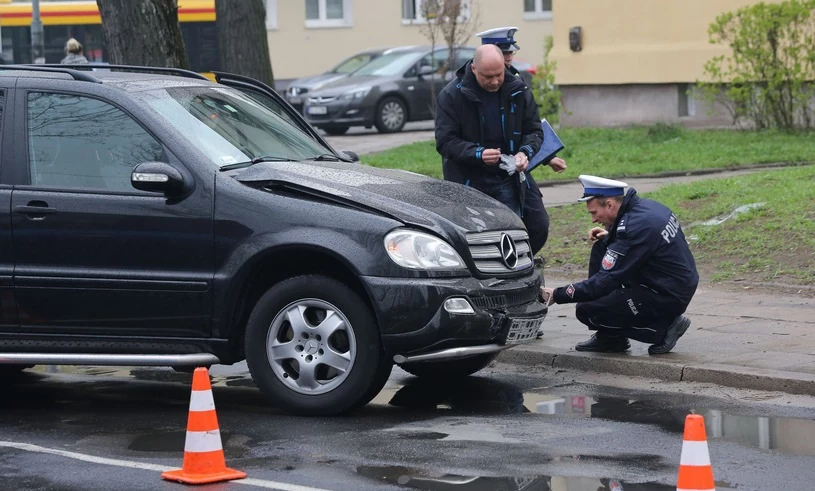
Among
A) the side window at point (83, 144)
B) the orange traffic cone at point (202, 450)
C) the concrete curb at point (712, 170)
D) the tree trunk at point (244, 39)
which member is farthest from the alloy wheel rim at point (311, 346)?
the concrete curb at point (712, 170)

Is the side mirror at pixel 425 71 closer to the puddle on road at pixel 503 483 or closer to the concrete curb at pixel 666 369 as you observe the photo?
the concrete curb at pixel 666 369

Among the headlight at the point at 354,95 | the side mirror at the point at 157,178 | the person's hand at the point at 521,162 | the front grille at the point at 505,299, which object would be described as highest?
the headlight at the point at 354,95

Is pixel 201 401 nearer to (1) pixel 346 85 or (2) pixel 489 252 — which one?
(2) pixel 489 252

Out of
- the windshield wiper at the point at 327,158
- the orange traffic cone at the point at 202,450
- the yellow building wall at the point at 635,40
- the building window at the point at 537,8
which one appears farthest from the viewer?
the building window at the point at 537,8

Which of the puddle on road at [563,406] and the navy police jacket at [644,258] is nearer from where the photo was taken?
the puddle on road at [563,406]

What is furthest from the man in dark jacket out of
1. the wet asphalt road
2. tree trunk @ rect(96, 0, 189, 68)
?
tree trunk @ rect(96, 0, 189, 68)

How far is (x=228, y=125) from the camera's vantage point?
26.7ft

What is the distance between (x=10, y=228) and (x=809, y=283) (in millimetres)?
5858

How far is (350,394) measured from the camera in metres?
7.37

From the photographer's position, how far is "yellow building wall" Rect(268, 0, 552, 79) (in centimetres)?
3909

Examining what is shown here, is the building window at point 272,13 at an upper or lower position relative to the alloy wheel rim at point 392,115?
upper

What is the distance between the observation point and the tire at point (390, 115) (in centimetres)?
2773

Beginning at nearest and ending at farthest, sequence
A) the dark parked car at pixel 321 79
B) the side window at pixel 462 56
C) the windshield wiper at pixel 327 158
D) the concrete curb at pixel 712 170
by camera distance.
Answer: the windshield wiper at pixel 327 158, the concrete curb at pixel 712 170, the dark parked car at pixel 321 79, the side window at pixel 462 56

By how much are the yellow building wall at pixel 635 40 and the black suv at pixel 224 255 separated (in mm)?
14785
